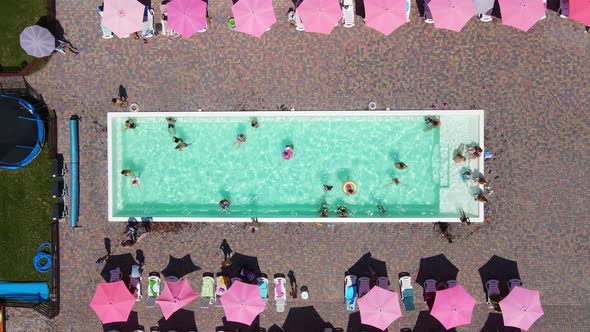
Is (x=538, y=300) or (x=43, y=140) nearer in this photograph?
(x=538, y=300)

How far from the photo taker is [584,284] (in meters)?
14.7

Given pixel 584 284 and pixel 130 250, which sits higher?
pixel 130 250

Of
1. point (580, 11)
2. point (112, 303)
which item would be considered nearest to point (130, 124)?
point (112, 303)

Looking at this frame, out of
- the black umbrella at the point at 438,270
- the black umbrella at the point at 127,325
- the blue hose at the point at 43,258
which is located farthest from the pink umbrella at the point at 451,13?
the blue hose at the point at 43,258

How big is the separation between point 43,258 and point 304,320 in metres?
10.1

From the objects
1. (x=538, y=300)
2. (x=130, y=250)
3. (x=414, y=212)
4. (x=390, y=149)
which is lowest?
(x=538, y=300)

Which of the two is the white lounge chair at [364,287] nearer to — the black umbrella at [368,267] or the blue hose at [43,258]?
the black umbrella at [368,267]

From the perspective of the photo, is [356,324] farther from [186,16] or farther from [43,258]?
[186,16]

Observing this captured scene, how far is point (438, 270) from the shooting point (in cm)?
1484

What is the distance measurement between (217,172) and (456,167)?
8919 mm

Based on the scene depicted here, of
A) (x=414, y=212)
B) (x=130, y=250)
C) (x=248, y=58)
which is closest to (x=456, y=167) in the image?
(x=414, y=212)

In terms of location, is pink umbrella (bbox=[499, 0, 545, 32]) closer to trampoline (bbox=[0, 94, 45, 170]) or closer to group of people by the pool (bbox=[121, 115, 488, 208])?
group of people by the pool (bbox=[121, 115, 488, 208])

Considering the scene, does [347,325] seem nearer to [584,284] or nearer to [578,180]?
[584,284]

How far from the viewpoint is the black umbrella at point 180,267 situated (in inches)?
594
